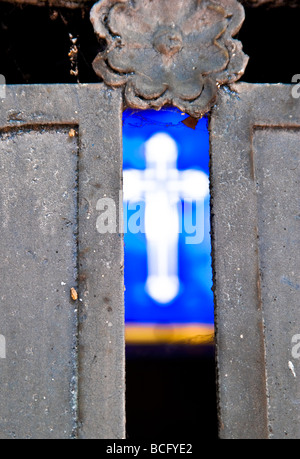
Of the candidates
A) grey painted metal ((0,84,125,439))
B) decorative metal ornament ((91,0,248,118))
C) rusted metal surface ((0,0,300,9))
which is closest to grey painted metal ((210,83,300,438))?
decorative metal ornament ((91,0,248,118))

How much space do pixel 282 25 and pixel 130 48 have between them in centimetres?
122

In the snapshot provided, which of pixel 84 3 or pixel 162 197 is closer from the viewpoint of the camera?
pixel 84 3

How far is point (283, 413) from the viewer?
2389 mm

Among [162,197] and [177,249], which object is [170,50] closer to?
[162,197]

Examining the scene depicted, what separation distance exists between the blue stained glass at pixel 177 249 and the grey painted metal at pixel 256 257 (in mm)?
681

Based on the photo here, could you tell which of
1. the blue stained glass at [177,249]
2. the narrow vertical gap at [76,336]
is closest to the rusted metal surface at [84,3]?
the blue stained glass at [177,249]

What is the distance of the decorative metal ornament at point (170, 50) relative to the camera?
2.61 m

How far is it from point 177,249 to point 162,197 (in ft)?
1.23

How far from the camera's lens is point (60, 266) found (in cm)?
248

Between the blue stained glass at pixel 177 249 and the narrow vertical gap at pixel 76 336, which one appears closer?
the narrow vertical gap at pixel 76 336

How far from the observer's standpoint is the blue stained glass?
10.7ft

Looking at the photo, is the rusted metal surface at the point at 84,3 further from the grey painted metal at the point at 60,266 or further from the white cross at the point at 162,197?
the white cross at the point at 162,197

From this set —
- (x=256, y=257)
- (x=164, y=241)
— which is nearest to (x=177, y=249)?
(x=164, y=241)

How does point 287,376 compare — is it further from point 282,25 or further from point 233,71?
point 282,25
